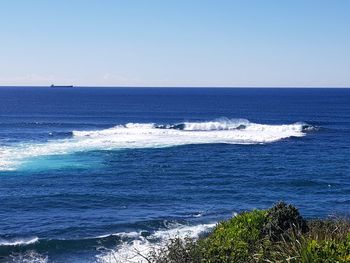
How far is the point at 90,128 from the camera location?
109 m

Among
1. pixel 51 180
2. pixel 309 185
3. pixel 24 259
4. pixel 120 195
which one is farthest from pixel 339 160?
pixel 24 259

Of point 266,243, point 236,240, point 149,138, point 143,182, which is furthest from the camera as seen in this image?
point 149,138

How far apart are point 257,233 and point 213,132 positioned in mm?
74827

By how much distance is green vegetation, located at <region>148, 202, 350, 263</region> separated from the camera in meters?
15.7

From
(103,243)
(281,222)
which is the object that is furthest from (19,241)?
(281,222)

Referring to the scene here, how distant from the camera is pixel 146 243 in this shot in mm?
35750

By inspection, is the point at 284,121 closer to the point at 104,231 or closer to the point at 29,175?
the point at 29,175

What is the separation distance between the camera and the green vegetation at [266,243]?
15688 mm

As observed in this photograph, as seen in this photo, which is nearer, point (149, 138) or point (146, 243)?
point (146, 243)

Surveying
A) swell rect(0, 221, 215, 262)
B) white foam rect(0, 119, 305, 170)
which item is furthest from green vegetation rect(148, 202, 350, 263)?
white foam rect(0, 119, 305, 170)

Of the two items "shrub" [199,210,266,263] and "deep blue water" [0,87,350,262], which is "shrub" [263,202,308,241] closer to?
"shrub" [199,210,266,263]

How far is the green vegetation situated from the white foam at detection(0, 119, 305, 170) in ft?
143

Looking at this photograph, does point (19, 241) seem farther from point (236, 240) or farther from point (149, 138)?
point (149, 138)

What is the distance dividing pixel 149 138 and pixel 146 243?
54.7 metres
